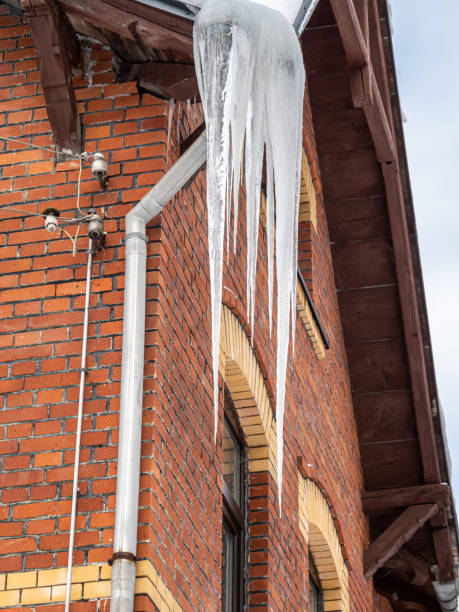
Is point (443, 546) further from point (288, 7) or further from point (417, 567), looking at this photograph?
point (288, 7)

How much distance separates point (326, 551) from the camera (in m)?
8.54

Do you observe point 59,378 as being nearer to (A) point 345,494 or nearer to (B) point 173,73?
(B) point 173,73

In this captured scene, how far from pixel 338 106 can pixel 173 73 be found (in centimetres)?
388

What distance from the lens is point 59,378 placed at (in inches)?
207

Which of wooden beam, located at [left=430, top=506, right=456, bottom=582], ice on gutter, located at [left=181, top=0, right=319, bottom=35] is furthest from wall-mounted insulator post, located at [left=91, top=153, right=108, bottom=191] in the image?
wooden beam, located at [left=430, top=506, right=456, bottom=582]

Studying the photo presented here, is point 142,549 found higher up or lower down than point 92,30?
lower down

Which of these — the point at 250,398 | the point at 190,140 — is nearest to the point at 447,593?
the point at 250,398

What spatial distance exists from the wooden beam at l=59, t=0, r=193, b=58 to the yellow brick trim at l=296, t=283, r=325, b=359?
2.75 meters

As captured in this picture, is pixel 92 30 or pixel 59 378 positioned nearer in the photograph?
pixel 59 378

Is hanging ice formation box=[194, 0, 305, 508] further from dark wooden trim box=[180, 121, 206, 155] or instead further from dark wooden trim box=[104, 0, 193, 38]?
dark wooden trim box=[180, 121, 206, 155]

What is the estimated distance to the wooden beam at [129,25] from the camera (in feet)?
18.1

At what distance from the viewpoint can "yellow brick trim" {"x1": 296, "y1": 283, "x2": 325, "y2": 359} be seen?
8234mm

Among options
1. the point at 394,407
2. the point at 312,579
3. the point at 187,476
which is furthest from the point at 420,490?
the point at 187,476

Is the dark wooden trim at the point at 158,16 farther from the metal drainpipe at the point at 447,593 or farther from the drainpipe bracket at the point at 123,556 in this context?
the metal drainpipe at the point at 447,593
